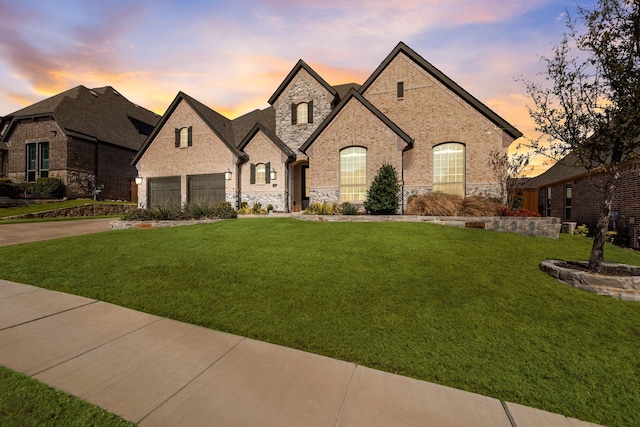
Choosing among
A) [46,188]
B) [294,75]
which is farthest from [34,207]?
[294,75]

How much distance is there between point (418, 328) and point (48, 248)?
10367mm

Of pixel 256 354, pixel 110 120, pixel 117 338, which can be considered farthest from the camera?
pixel 110 120

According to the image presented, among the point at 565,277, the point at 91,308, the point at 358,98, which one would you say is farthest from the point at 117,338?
the point at 358,98

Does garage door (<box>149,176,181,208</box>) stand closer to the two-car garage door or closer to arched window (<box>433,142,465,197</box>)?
the two-car garage door

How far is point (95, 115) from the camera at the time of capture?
1109 inches

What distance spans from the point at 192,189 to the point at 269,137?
7.43m

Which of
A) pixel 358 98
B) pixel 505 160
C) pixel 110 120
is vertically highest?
pixel 110 120

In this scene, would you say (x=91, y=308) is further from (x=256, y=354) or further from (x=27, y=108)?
(x=27, y=108)

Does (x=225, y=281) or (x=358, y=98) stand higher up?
(x=358, y=98)

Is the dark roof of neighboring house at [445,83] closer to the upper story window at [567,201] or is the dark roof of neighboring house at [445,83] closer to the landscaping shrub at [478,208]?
the landscaping shrub at [478,208]

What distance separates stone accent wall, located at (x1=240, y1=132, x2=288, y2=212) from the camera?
63.0ft

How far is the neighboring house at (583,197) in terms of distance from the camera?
1289 cm

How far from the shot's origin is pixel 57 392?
259 centimetres

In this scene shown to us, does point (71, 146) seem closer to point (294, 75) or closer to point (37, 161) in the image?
point (37, 161)
